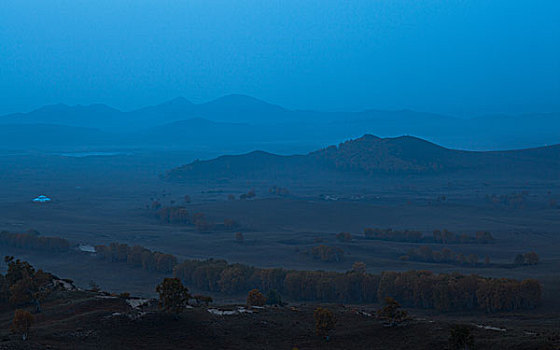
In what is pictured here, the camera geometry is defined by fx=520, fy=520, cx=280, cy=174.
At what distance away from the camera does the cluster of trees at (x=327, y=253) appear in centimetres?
6312

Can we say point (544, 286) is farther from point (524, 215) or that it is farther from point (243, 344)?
point (524, 215)

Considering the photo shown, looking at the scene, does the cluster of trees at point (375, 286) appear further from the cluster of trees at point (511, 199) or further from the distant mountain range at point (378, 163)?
the distant mountain range at point (378, 163)

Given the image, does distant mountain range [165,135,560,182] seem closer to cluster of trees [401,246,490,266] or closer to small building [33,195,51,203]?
small building [33,195,51,203]

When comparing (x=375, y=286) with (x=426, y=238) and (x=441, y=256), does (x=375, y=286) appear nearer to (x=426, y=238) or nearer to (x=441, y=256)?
(x=441, y=256)

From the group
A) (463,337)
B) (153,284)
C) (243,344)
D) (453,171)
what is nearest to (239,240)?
(153,284)

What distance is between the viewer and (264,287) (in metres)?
50.4

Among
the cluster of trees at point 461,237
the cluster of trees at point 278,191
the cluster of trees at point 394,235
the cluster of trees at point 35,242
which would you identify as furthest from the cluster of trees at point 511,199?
the cluster of trees at point 35,242

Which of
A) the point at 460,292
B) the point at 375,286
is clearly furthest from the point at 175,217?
the point at 460,292

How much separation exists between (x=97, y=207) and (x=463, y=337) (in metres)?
98.9

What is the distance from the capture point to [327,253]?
208 feet

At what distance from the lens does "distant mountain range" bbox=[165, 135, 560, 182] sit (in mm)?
150250

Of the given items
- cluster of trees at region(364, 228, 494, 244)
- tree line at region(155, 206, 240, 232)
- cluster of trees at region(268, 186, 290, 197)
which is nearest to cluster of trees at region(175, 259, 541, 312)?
cluster of trees at region(364, 228, 494, 244)

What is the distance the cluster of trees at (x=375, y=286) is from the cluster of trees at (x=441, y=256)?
14.3 m

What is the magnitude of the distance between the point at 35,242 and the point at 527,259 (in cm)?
6204
